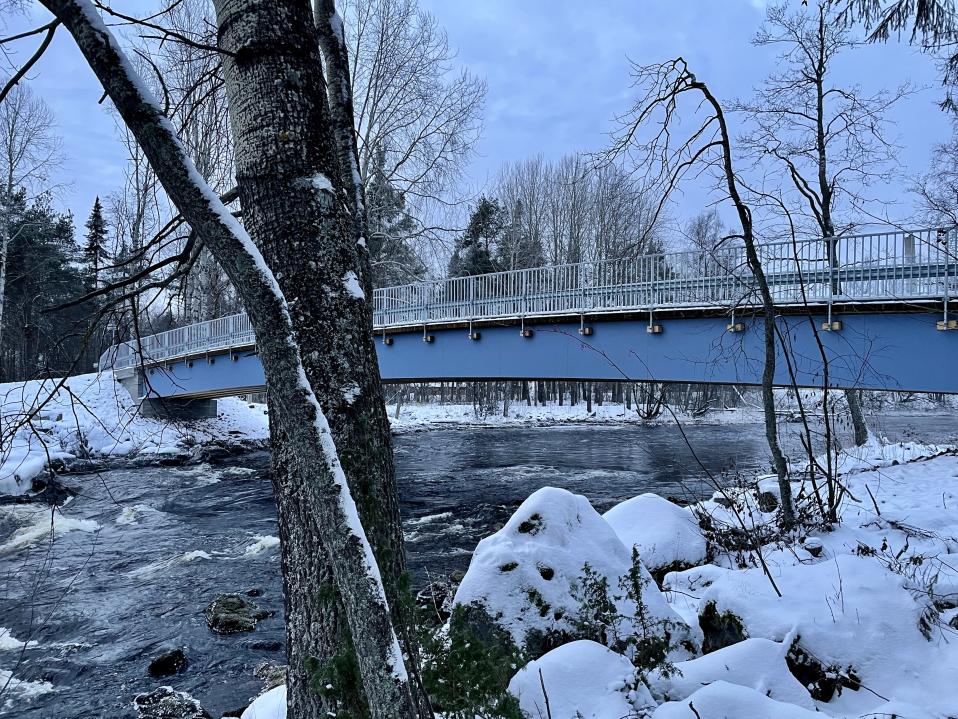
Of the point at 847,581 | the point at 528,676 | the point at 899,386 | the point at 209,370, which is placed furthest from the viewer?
the point at 209,370

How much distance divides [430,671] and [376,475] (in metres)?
0.73

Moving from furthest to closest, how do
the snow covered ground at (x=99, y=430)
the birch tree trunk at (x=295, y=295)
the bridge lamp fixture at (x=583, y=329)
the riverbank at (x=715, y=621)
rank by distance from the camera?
the snow covered ground at (x=99, y=430)
the bridge lamp fixture at (x=583, y=329)
the riverbank at (x=715, y=621)
the birch tree trunk at (x=295, y=295)

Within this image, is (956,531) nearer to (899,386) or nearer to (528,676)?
(899,386)

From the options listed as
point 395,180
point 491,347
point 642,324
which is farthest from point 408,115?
point 642,324

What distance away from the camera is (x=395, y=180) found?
22766mm

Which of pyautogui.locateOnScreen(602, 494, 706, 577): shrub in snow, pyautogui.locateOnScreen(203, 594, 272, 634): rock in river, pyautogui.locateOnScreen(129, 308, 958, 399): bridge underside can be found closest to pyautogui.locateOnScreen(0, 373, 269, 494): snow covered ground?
pyautogui.locateOnScreen(129, 308, 958, 399): bridge underside

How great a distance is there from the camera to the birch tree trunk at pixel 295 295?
140 centimetres

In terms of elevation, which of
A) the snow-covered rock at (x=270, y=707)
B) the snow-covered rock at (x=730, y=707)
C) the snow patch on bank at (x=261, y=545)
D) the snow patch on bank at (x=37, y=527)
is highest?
the snow-covered rock at (x=730, y=707)

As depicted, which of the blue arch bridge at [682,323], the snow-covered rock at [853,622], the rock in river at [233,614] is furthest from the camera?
the blue arch bridge at [682,323]

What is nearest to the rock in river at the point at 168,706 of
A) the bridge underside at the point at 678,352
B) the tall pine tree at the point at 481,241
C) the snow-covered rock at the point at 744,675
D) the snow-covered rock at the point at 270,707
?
the snow-covered rock at the point at 270,707

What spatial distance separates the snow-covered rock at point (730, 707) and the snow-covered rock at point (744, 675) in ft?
1.39

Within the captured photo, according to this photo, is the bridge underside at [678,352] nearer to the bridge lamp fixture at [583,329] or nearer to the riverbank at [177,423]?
the bridge lamp fixture at [583,329]

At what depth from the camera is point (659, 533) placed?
6.48 metres

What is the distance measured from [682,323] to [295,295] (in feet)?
34.9
